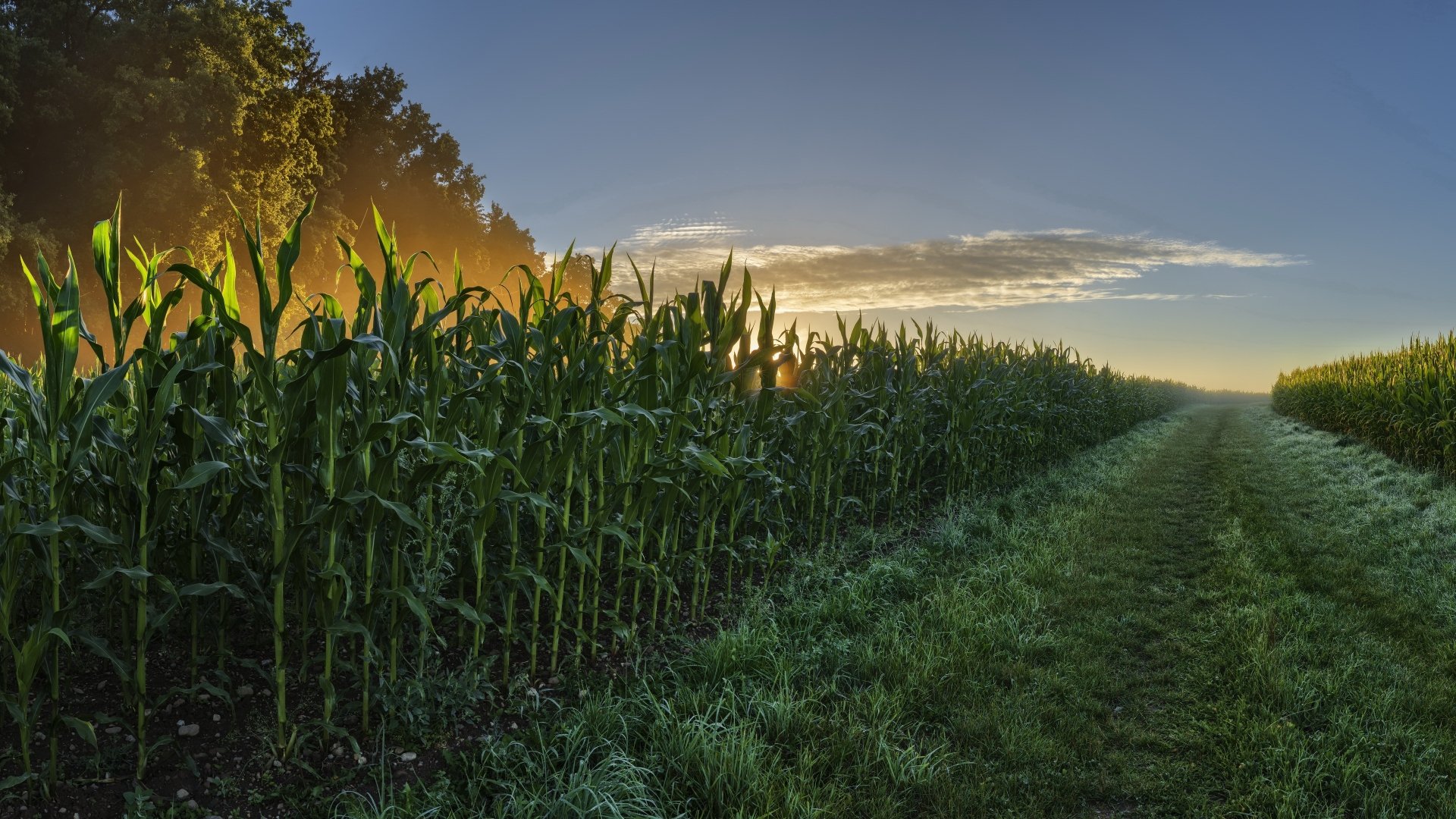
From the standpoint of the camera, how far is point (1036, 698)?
4285 millimetres

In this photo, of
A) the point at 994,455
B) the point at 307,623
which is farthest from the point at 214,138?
the point at 307,623

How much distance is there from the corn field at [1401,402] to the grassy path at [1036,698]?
268 inches

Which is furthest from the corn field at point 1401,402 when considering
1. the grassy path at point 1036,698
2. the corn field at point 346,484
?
the corn field at point 346,484

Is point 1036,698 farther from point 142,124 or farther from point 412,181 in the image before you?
point 412,181

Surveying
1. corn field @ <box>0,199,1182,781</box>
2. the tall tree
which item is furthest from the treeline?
corn field @ <box>0,199,1182,781</box>

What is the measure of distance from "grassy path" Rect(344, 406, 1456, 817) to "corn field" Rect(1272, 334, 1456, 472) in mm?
6809

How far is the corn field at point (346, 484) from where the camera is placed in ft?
9.71

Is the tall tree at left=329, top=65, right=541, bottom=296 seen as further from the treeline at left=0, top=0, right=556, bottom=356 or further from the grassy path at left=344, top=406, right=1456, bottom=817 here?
the grassy path at left=344, top=406, right=1456, bottom=817

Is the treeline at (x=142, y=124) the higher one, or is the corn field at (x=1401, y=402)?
the treeline at (x=142, y=124)

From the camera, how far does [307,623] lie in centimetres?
337

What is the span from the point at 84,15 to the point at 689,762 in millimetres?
33441

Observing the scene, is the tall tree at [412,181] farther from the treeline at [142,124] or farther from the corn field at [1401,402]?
the corn field at [1401,402]

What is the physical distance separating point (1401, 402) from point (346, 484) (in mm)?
18104

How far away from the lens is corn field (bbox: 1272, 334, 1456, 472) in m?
12.7
